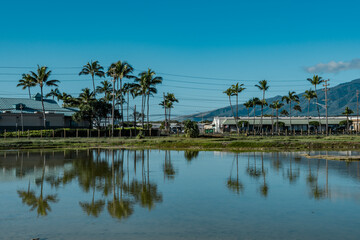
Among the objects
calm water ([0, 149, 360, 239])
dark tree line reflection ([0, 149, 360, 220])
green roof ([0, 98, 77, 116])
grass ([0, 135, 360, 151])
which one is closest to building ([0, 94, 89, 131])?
green roof ([0, 98, 77, 116])

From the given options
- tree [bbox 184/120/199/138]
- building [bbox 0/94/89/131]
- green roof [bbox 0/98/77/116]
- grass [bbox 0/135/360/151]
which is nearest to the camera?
grass [bbox 0/135/360/151]

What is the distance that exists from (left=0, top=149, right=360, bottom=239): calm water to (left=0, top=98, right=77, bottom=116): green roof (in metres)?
55.7

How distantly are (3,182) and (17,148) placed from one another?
31202 mm

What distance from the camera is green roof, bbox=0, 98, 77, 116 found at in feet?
247

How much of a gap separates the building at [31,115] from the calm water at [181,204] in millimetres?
A: 50646

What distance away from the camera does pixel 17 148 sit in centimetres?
4997

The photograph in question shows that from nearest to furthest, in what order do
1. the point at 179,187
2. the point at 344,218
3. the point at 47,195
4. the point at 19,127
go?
1. the point at 344,218
2. the point at 47,195
3. the point at 179,187
4. the point at 19,127

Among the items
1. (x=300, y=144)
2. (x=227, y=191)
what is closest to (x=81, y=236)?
(x=227, y=191)

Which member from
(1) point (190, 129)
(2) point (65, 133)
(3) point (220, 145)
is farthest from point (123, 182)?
(2) point (65, 133)

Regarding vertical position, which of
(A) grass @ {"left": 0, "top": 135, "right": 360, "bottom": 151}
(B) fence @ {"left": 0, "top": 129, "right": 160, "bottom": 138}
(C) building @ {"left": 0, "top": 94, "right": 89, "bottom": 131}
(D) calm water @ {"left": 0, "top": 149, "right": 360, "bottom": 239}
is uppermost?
(C) building @ {"left": 0, "top": 94, "right": 89, "bottom": 131}

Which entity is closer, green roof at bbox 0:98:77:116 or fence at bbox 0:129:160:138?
fence at bbox 0:129:160:138

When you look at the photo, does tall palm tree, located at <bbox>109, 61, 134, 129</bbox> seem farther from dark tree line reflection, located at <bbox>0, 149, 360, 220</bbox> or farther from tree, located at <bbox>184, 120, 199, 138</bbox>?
dark tree line reflection, located at <bbox>0, 149, 360, 220</bbox>

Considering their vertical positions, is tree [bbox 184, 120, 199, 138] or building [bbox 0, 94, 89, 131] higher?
building [bbox 0, 94, 89, 131]

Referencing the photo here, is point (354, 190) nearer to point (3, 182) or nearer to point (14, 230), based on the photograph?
point (14, 230)
